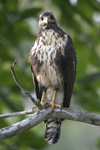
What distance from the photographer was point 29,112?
3555 mm

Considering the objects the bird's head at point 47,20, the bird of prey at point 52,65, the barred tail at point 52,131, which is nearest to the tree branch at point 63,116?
the bird of prey at point 52,65

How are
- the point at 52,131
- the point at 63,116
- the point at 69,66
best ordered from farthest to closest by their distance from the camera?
A: the point at 52,131 → the point at 69,66 → the point at 63,116

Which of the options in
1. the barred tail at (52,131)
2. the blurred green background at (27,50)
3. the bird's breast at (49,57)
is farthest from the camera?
the blurred green background at (27,50)

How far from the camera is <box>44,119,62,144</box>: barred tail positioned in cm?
459

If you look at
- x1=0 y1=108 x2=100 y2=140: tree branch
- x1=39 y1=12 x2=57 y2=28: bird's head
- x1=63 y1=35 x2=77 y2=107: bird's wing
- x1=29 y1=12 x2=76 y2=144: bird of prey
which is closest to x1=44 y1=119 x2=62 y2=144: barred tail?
x1=29 y1=12 x2=76 y2=144: bird of prey

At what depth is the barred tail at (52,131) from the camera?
459cm

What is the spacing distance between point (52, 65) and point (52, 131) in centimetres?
100

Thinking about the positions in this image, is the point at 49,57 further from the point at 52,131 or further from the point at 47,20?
the point at 52,131

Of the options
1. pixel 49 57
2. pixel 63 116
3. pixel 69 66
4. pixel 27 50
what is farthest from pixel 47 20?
pixel 63 116

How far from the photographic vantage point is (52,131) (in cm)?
465

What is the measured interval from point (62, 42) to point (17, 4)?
147cm

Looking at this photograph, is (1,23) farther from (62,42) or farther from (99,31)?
(99,31)

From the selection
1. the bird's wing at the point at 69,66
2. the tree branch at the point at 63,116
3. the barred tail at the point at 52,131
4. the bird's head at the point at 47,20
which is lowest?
the barred tail at the point at 52,131

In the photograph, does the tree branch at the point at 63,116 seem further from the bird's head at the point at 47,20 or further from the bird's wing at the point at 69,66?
the bird's head at the point at 47,20
